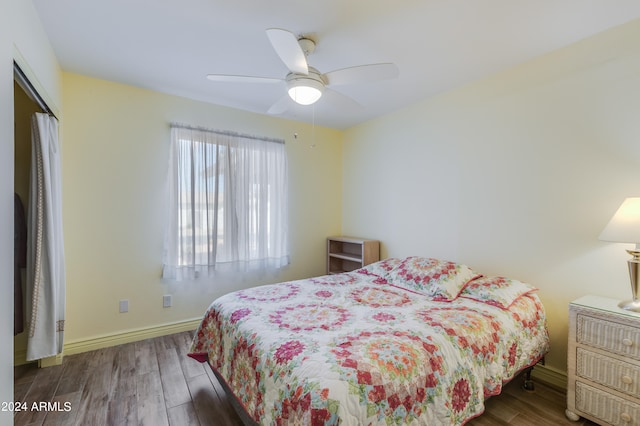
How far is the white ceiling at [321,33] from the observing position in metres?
1.72

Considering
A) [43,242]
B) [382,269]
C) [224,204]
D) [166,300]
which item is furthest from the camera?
[224,204]

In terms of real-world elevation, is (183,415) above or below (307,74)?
below

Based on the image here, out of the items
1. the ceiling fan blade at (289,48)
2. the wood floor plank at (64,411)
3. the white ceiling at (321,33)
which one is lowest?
the wood floor plank at (64,411)

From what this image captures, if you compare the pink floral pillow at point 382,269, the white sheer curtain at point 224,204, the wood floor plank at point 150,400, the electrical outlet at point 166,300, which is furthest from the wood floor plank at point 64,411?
the pink floral pillow at point 382,269

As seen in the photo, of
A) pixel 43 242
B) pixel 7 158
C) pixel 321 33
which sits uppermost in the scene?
pixel 321 33

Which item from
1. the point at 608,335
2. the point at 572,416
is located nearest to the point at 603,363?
the point at 608,335

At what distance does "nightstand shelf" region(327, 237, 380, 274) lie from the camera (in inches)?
141

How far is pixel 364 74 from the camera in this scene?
1.78m

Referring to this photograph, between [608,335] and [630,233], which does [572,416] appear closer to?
[608,335]

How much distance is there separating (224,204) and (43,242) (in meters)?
1.52

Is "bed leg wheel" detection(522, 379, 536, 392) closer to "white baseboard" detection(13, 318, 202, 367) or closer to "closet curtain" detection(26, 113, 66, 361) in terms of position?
"white baseboard" detection(13, 318, 202, 367)

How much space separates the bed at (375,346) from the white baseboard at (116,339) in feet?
3.59

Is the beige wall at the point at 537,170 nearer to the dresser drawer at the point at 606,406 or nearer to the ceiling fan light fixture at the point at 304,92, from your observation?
the dresser drawer at the point at 606,406

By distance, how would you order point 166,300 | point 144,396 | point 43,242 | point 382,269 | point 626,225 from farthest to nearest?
point 166,300, point 382,269, point 43,242, point 144,396, point 626,225
